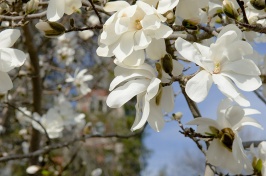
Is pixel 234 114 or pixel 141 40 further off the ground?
pixel 141 40

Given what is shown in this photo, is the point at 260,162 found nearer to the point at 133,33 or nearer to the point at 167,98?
the point at 167,98

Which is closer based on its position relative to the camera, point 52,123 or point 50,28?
point 50,28

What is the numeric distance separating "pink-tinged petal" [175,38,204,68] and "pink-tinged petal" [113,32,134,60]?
9cm

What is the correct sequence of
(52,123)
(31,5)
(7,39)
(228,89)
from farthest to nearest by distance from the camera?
Answer: (52,123)
(31,5)
(7,39)
(228,89)

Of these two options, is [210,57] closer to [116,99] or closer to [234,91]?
[234,91]

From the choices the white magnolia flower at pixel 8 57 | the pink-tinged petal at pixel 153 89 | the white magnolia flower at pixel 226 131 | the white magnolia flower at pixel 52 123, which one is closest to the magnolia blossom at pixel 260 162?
the white magnolia flower at pixel 226 131

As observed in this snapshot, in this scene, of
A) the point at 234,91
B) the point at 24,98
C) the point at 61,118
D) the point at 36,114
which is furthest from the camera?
the point at 24,98

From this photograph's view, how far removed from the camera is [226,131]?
85 cm

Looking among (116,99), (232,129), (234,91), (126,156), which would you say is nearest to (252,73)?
(234,91)

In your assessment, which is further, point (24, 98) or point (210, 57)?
point (24, 98)

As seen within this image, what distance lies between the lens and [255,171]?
918mm

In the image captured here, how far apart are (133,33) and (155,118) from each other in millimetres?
177

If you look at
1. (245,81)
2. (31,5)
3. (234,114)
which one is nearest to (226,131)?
(234,114)

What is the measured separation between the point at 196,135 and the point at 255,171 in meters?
0.17
